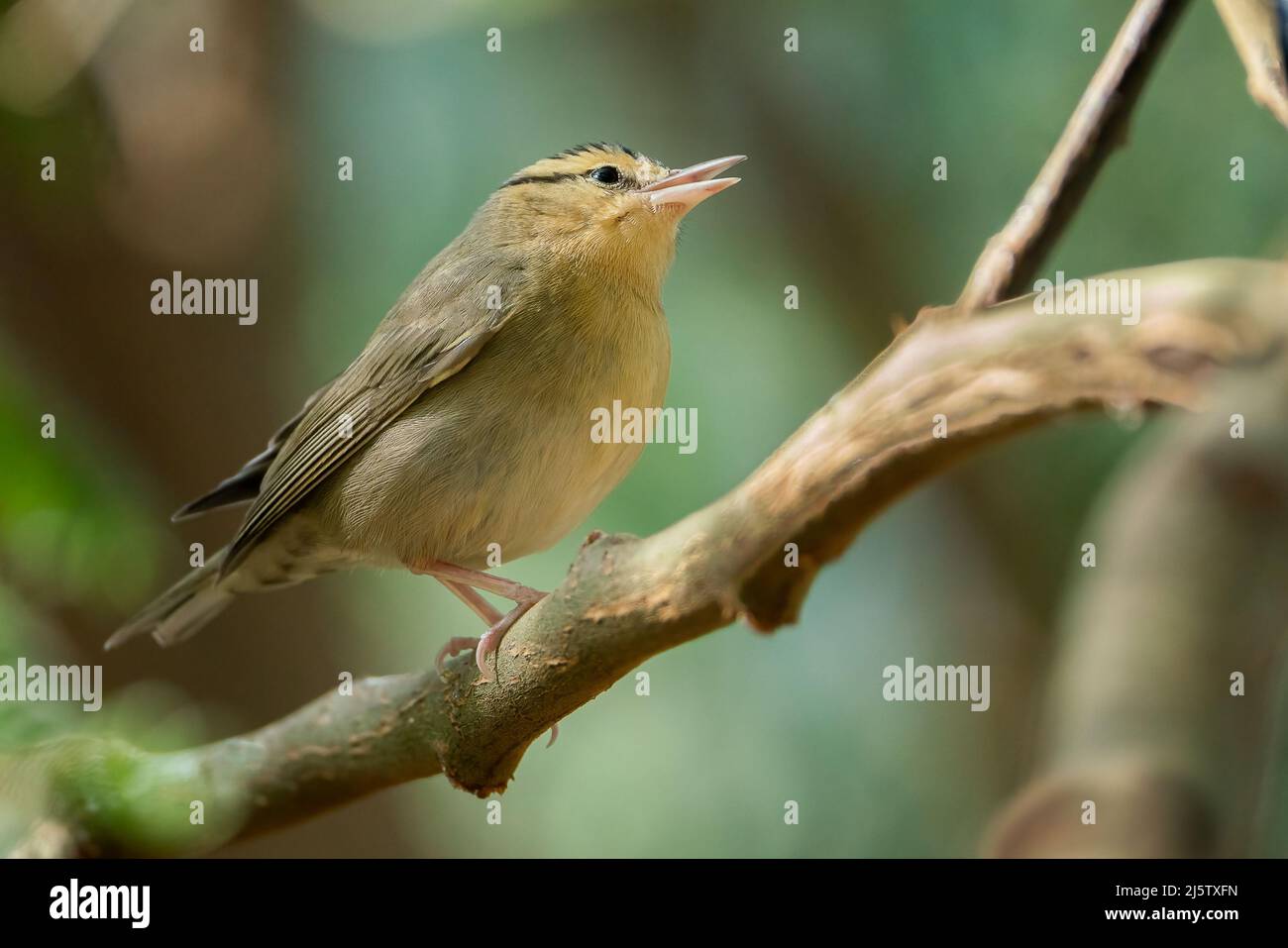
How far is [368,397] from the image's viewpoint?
3.87 m

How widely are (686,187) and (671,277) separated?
191cm

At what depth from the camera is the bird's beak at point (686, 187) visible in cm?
375

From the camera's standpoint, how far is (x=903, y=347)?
7.04ft

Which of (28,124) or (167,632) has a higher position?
(28,124)

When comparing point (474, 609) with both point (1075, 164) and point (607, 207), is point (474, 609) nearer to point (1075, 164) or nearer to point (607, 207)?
point (607, 207)

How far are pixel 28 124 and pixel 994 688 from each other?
16.1ft

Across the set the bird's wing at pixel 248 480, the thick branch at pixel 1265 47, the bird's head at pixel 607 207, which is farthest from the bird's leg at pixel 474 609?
the thick branch at pixel 1265 47

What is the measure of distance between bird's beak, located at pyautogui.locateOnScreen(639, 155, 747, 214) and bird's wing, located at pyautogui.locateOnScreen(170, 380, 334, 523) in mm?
1331

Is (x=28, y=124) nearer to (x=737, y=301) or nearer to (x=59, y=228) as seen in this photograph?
(x=59, y=228)

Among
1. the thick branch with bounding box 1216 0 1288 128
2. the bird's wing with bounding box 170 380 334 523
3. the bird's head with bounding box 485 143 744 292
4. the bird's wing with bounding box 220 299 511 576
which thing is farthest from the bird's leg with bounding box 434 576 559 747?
the thick branch with bounding box 1216 0 1288 128

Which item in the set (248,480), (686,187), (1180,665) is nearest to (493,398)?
(686,187)

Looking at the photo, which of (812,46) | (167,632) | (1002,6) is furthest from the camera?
(812,46)

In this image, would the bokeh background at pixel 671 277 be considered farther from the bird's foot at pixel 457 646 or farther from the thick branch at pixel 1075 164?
the thick branch at pixel 1075 164

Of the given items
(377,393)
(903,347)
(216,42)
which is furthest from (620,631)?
(216,42)
